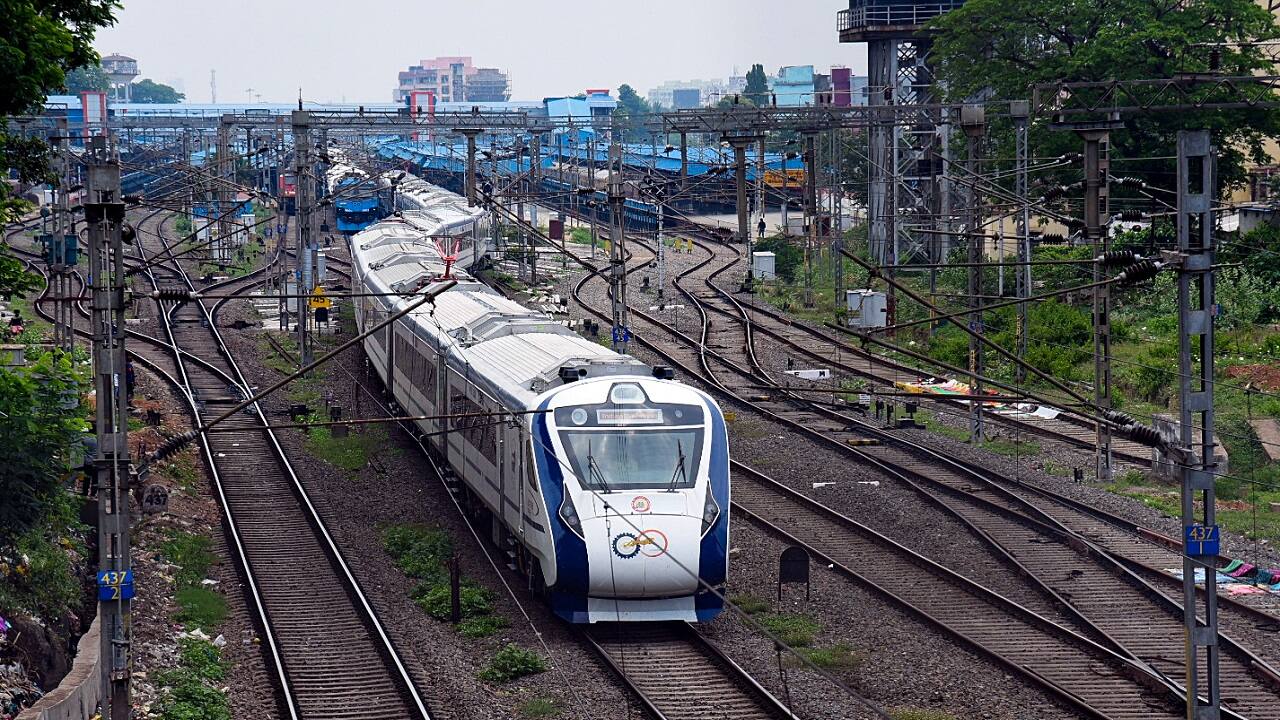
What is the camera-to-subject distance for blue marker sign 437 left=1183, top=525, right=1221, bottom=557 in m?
13.6

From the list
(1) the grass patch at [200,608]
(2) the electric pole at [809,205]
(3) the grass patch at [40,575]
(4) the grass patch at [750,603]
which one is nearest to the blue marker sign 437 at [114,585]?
(3) the grass patch at [40,575]

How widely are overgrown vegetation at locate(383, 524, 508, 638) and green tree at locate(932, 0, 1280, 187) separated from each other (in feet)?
85.1

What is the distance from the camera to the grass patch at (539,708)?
1497cm

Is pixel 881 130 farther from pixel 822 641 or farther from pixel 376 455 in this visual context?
pixel 822 641

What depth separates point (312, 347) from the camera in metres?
38.5

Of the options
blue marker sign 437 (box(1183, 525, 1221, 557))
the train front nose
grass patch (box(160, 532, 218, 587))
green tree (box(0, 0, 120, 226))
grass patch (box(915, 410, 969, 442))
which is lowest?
grass patch (box(160, 532, 218, 587))

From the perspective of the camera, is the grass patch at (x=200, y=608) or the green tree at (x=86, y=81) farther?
the green tree at (x=86, y=81)

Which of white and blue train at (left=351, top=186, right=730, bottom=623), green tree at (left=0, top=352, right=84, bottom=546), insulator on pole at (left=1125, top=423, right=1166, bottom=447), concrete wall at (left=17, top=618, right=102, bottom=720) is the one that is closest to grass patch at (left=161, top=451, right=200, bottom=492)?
green tree at (left=0, top=352, right=84, bottom=546)

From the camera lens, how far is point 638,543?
653 inches

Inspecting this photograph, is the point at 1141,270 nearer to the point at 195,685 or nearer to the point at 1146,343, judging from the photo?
the point at 195,685

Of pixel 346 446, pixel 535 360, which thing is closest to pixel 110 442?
pixel 535 360

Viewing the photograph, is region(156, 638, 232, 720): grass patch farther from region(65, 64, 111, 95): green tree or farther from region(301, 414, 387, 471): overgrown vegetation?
region(65, 64, 111, 95): green tree

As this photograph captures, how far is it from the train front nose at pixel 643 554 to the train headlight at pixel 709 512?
123mm

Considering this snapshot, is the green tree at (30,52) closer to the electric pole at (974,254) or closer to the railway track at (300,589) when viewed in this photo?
the railway track at (300,589)
